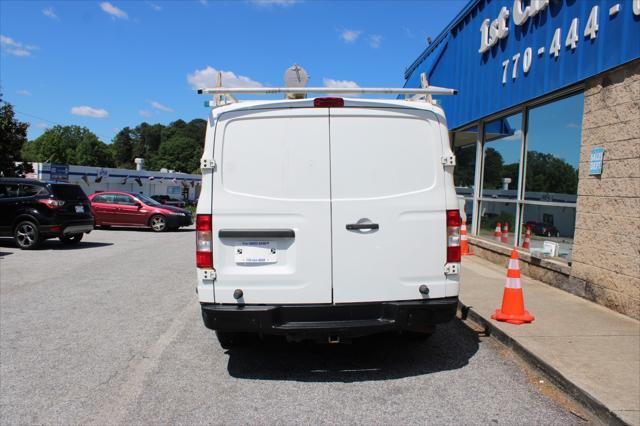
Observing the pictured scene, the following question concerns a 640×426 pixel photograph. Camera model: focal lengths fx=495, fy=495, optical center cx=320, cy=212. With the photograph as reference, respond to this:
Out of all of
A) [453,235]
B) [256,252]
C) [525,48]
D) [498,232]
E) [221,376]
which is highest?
[525,48]

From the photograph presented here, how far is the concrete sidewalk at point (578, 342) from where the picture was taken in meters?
3.65

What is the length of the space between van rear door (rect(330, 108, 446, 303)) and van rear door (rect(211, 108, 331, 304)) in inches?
4.7

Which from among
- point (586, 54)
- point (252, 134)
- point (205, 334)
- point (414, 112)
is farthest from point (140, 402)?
point (586, 54)

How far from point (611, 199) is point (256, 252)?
494 cm

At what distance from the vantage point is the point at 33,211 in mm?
12383

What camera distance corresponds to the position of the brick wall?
596cm

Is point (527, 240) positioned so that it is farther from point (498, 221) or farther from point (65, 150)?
point (65, 150)

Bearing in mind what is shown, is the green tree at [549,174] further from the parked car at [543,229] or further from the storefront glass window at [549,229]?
the parked car at [543,229]

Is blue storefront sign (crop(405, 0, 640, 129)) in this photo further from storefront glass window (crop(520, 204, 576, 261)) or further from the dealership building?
storefront glass window (crop(520, 204, 576, 261))

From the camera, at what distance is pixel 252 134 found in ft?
12.9

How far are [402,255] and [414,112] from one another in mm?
1169

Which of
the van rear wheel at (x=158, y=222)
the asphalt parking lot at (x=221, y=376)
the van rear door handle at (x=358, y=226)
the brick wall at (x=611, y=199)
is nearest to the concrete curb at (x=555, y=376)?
the asphalt parking lot at (x=221, y=376)

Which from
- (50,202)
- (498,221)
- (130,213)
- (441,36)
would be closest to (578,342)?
(498,221)

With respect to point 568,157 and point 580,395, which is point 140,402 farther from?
point 568,157
